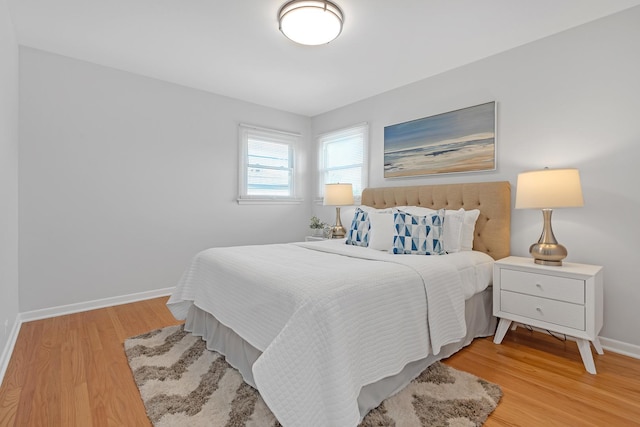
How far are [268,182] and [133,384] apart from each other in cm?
308

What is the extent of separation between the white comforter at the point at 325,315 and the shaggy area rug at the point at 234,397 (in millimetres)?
187

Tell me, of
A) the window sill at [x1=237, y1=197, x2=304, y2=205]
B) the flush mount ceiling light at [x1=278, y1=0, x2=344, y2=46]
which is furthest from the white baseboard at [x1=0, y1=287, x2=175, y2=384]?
the flush mount ceiling light at [x1=278, y1=0, x2=344, y2=46]

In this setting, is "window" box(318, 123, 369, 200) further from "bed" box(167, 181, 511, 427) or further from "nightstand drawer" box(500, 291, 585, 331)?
"nightstand drawer" box(500, 291, 585, 331)

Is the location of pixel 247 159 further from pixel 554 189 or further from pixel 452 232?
pixel 554 189

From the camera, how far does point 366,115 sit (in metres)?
4.05

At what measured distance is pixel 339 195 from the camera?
3.90 m

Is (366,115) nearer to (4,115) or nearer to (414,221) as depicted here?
(414,221)

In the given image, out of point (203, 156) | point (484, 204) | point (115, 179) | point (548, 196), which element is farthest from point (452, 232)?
point (115, 179)

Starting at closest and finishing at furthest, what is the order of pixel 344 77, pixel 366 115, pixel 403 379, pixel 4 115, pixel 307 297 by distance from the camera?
pixel 307 297 → pixel 403 379 → pixel 4 115 → pixel 344 77 → pixel 366 115

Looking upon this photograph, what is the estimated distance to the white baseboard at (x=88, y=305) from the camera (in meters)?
2.83

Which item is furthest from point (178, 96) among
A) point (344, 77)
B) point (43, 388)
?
point (43, 388)

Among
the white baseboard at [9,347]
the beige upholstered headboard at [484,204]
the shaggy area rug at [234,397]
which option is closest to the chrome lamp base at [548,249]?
the beige upholstered headboard at [484,204]

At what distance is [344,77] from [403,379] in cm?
293

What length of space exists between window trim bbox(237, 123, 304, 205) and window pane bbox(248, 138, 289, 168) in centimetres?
7
